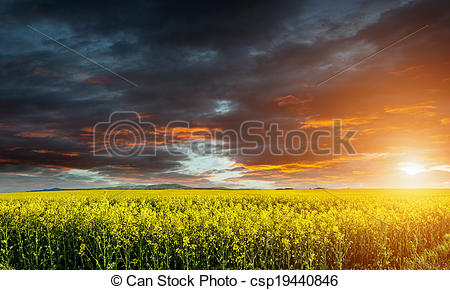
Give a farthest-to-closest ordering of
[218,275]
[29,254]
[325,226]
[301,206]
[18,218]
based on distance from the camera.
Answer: [301,206] → [18,218] → [29,254] → [325,226] → [218,275]

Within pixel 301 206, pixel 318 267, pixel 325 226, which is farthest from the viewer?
pixel 301 206

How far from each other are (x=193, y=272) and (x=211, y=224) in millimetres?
1739

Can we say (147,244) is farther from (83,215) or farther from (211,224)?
(83,215)

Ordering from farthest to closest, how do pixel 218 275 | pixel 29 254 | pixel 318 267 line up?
pixel 29 254
pixel 318 267
pixel 218 275

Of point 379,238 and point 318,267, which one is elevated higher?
point 379,238

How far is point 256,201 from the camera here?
22.8 m

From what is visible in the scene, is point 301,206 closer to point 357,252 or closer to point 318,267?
point 357,252

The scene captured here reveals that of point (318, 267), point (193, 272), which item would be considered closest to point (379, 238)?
point (318, 267)

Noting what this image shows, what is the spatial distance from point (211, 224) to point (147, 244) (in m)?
2.10

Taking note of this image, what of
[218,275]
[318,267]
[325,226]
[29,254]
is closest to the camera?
[218,275]

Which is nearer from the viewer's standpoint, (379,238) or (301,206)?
(379,238)

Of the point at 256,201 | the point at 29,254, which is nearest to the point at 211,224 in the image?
the point at 29,254

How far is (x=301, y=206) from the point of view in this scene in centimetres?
1995

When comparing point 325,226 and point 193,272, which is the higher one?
point 325,226
